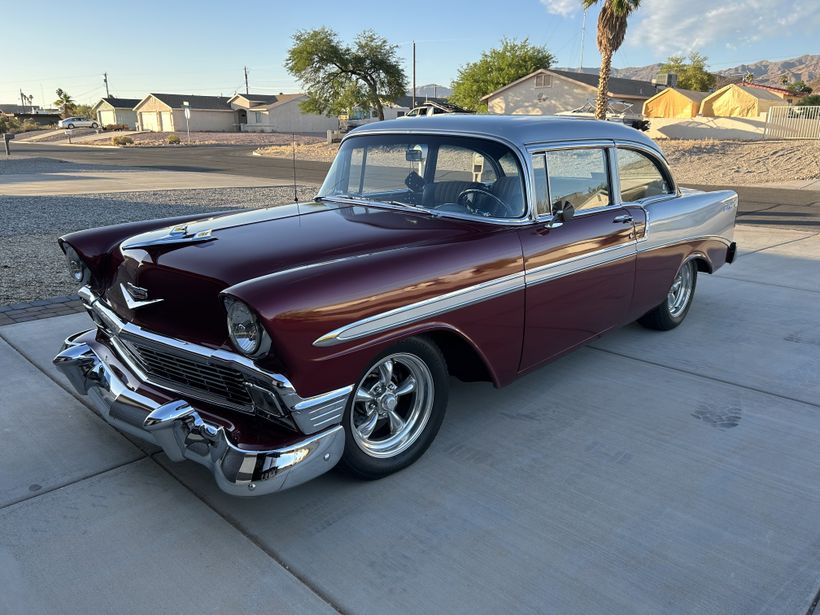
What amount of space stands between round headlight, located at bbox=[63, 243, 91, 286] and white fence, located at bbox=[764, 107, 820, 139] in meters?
31.0

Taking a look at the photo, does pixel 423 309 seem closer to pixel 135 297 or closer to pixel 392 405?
pixel 392 405

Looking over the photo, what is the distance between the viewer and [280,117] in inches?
2788

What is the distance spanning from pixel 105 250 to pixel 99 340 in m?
0.46

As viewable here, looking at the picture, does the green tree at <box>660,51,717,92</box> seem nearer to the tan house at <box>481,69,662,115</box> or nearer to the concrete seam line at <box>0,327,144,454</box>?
the tan house at <box>481,69,662,115</box>

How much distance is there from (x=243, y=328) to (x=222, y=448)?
17.7 inches

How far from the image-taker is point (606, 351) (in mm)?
4449

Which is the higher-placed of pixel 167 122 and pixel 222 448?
pixel 167 122

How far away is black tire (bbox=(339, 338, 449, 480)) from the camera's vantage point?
8.70ft

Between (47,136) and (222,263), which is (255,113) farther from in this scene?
(222,263)

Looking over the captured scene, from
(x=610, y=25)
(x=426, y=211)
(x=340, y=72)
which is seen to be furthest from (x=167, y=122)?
(x=426, y=211)

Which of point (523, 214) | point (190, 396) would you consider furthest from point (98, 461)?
point (523, 214)

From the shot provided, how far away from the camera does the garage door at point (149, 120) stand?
72.6 meters

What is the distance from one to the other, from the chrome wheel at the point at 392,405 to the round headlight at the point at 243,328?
1.76 feet

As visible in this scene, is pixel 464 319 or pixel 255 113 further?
pixel 255 113
